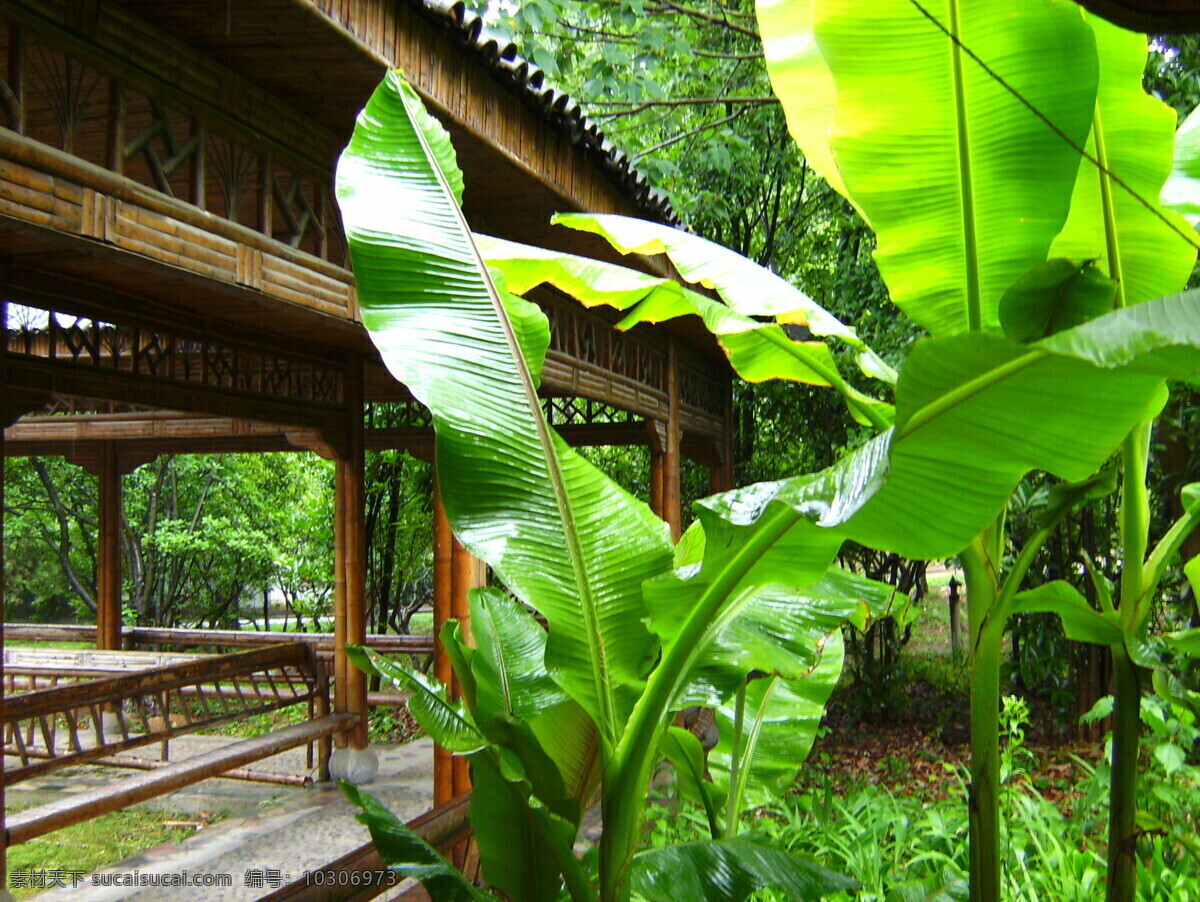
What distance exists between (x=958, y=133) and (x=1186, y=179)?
885 millimetres

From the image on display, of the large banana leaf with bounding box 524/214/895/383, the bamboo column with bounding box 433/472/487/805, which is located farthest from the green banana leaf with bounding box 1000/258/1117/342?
the bamboo column with bounding box 433/472/487/805

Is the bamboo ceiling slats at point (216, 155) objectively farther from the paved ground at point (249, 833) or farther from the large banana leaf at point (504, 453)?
the paved ground at point (249, 833)

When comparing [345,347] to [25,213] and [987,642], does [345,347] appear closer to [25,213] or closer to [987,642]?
[25,213]

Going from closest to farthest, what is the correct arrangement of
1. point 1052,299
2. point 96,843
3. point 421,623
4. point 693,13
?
point 1052,299
point 96,843
point 693,13
point 421,623

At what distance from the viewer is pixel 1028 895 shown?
2.88 m

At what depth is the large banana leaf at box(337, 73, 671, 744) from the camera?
4.87 ft

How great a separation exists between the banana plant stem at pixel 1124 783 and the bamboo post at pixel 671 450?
4961 mm

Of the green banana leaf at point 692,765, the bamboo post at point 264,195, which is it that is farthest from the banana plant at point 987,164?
the bamboo post at point 264,195

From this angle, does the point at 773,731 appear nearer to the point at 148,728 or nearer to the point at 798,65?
the point at 798,65

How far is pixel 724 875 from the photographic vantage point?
58.4 inches

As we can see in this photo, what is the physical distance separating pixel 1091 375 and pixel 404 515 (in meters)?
10.6

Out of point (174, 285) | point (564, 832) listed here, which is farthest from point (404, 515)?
point (564, 832)

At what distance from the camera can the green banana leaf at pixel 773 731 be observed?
2381 mm

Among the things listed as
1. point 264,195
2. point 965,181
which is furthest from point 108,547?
point 965,181
